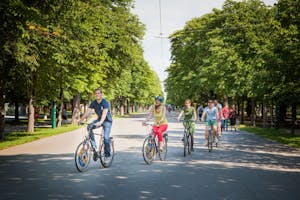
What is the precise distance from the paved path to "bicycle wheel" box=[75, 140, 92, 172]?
0.21 metres

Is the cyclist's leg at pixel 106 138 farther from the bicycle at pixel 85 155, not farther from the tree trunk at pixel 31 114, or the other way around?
the tree trunk at pixel 31 114

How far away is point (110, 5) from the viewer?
33125mm

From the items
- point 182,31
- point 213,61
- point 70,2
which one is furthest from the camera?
point 182,31

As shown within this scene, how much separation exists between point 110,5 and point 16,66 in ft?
61.2

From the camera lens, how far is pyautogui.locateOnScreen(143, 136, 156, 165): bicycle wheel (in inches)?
410

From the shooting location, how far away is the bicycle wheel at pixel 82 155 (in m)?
9.02

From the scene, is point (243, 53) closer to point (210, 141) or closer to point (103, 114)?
point (210, 141)

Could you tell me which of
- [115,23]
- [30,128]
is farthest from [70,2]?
[115,23]

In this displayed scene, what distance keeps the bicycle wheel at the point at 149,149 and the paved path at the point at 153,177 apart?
22cm

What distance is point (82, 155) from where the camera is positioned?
924 cm

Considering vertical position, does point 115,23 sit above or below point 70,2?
above

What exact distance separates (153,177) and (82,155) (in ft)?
5.75

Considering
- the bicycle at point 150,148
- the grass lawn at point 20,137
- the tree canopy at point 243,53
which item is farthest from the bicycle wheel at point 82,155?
the tree canopy at point 243,53

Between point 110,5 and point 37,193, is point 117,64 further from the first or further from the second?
point 37,193
